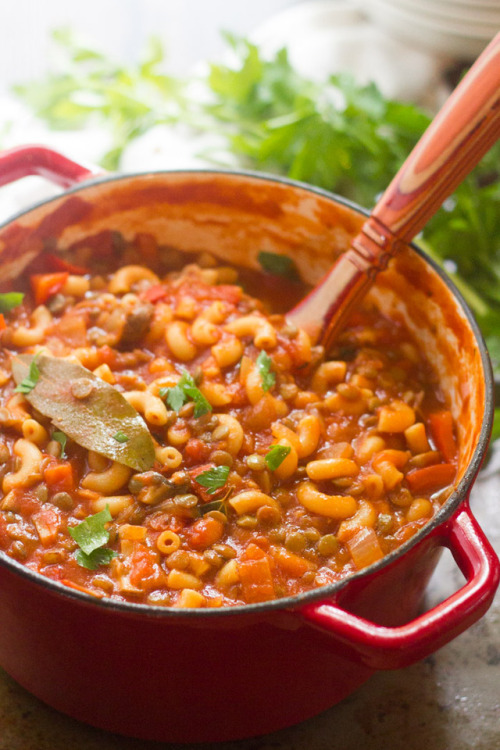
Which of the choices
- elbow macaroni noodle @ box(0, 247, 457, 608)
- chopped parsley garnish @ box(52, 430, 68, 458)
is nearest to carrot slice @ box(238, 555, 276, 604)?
elbow macaroni noodle @ box(0, 247, 457, 608)

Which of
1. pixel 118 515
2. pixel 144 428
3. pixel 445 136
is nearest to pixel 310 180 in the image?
pixel 445 136

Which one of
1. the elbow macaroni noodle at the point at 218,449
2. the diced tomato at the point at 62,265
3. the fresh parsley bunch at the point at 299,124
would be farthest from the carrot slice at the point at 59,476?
the fresh parsley bunch at the point at 299,124

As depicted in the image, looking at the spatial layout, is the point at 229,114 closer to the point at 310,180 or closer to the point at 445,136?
the point at 310,180

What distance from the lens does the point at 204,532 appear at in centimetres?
176

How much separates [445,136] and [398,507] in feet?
2.99

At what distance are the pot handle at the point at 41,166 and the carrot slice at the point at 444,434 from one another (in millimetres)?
1216

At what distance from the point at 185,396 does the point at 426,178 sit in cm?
81

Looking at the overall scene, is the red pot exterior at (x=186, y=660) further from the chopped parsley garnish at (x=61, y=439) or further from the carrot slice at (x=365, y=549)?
the chopped parsley garnish at (x=61, y=439)

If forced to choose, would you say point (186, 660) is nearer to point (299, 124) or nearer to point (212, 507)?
point (212, 507)

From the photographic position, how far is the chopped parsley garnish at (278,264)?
249 cm

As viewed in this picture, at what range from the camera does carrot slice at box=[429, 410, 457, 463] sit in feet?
6.72

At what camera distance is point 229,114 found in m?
3.12

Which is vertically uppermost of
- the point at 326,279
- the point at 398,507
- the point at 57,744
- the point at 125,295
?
the point at 326,279

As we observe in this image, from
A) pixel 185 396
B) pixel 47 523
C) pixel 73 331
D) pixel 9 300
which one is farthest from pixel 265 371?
pixel 9 300
